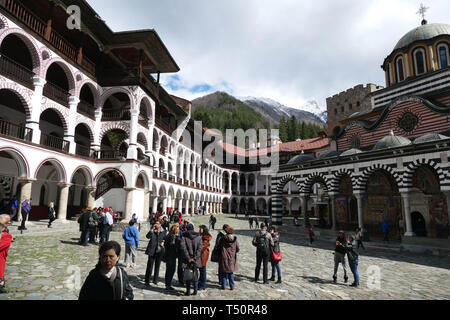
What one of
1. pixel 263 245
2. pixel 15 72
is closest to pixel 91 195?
pixel 15 72

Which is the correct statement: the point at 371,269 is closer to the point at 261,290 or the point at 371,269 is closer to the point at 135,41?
the point at 261,290

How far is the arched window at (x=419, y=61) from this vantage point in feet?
71.4

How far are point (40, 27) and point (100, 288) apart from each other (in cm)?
1942

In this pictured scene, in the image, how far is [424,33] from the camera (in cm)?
2191

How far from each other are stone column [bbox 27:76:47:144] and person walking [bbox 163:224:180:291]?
13191mm

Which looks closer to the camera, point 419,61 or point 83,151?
point 83,151

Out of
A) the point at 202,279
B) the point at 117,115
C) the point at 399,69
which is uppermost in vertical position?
the point at 399,69

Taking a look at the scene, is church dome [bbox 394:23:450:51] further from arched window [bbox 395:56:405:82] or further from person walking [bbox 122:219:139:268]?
person walking [bbox 122:219:139:268]

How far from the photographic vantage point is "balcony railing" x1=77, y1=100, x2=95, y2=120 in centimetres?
2001

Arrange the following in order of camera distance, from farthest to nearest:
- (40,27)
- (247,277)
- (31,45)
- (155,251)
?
(40,27) < (31,45) < (247,277) < (155,251)

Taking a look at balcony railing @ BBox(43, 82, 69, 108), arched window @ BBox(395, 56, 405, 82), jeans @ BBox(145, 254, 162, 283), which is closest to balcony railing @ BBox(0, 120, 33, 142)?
balcony railing @ BBox(43, 82, 69, 108)

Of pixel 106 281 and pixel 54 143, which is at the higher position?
pixel 54 143

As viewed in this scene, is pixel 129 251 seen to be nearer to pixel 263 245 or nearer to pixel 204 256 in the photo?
pixel 204 256

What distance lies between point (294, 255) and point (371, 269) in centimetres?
309
